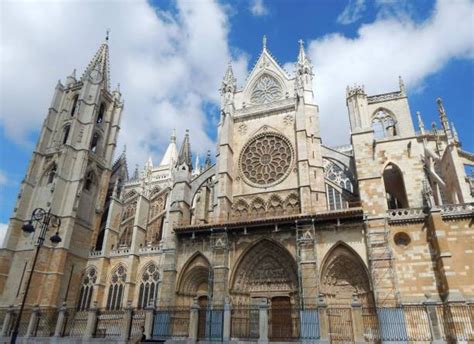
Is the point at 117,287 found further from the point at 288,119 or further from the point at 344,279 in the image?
the point at 288,119

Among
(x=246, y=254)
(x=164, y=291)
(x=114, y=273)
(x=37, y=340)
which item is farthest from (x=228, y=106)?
(x=37, y=340)

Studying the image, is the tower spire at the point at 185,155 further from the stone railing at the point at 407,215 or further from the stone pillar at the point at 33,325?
the stone railing at the point at 407,215

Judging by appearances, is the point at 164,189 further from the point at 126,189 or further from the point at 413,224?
the point at 413,224

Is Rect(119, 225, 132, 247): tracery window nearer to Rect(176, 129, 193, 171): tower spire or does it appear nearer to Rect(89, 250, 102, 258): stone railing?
Rect(89, 250, 102, 258): stone railing

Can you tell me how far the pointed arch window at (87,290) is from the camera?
22531 mm

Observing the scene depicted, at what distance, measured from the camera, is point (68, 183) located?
24.5 metres

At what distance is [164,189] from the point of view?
28.5m

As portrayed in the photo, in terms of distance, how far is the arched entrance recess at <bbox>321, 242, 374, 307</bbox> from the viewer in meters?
13.9

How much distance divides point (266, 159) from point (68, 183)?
49.2ft

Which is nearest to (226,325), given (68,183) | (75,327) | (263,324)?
(263,324)

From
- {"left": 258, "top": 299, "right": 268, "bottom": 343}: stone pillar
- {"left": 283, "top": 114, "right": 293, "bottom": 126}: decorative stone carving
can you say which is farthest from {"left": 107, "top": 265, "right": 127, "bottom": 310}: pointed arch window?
{"left": 283, "top": 114, "right": 293, "bottom": 126}: decorative stone carving

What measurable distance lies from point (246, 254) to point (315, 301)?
3914 millimetres

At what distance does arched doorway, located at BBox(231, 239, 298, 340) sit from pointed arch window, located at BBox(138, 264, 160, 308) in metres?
7.52

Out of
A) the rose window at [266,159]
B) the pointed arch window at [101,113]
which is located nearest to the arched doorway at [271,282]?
the rose window at [266,159]
